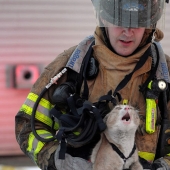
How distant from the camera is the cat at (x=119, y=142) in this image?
6.42 ft

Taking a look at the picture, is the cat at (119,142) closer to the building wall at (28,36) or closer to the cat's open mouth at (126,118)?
the cat's open mouth at (126,118)

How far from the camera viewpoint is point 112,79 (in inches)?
90.9

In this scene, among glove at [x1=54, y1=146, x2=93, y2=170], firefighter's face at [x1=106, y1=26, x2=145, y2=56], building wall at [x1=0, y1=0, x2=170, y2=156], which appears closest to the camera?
glove at [x1=54, y1=146, x2=93, y2=170]

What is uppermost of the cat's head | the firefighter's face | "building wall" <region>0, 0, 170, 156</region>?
the firefighter's face

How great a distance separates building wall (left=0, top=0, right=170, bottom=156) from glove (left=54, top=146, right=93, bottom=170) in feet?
10.4

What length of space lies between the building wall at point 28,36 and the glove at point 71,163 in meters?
3.17

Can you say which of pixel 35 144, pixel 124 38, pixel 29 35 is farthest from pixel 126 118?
pixel 29 35

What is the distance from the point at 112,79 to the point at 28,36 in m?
3.26

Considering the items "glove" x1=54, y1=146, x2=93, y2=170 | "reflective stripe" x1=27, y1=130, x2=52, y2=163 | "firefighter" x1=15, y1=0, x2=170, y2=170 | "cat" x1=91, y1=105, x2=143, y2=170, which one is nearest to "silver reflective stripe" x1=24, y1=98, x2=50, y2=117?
"firefighter" x1=15, y1=0, x2=170, y2=170

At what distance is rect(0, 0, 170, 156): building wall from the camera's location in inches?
208

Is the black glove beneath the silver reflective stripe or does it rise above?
beneath

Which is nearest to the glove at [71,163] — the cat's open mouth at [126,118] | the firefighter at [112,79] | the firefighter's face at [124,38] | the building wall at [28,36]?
the firefighter at [112,79]

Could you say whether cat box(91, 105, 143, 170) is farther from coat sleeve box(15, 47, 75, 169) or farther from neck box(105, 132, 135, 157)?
coat sleeve box(15, 47, 75, 169)

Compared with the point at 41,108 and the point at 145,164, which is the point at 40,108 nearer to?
the point at 41,108
